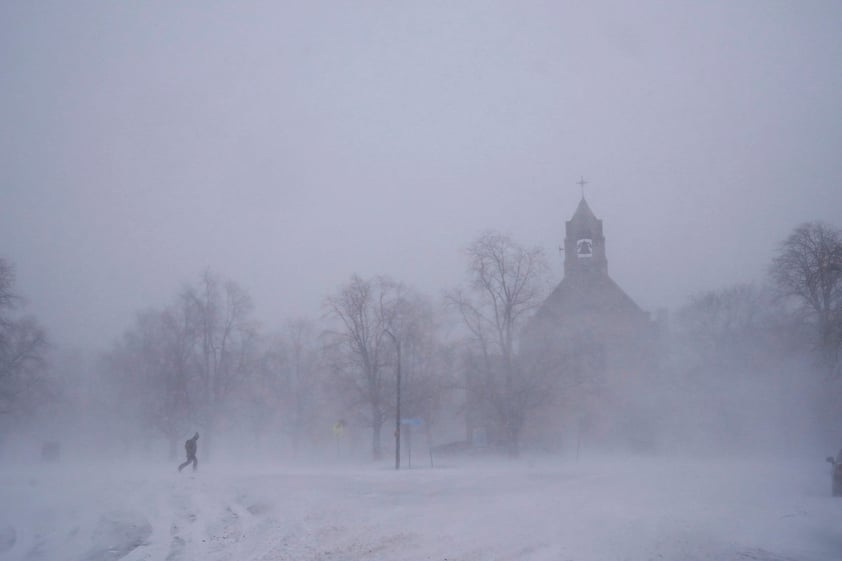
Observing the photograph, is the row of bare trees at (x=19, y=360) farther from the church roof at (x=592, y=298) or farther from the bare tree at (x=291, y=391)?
the church roof at (x=592, y=298)

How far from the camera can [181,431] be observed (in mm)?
47812

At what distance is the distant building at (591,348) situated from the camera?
43438 mm

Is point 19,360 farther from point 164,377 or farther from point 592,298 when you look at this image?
point 592,298

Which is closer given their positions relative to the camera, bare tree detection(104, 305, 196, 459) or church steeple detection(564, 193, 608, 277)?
bare tree detection(104, 305, 196, 459)

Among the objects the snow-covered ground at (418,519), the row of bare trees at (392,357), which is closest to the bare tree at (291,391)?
the row of bare trees at (392,357)

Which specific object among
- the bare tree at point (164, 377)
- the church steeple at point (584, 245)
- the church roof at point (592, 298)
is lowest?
the bare tree at point (164, 377)

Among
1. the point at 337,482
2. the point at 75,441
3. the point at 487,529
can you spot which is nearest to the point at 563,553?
the point at 487,529

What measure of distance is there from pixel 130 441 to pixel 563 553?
5260 cm

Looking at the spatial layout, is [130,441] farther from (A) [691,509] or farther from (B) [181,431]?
(A) [691,509]

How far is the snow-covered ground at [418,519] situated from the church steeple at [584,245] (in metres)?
32.9

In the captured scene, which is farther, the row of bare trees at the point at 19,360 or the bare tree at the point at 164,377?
the bare tree at the point at 164,377

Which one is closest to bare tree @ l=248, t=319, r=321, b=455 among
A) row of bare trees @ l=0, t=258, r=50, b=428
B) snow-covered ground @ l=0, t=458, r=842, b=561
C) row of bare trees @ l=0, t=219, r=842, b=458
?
row of bare trees @ l=0, t=219, r=842, b=458

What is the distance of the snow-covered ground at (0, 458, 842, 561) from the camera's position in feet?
41.2

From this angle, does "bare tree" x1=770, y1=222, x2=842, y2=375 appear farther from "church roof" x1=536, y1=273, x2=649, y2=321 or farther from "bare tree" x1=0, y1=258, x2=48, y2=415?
"bare tree" x1=0, y1=258, x2=48, y2=415
